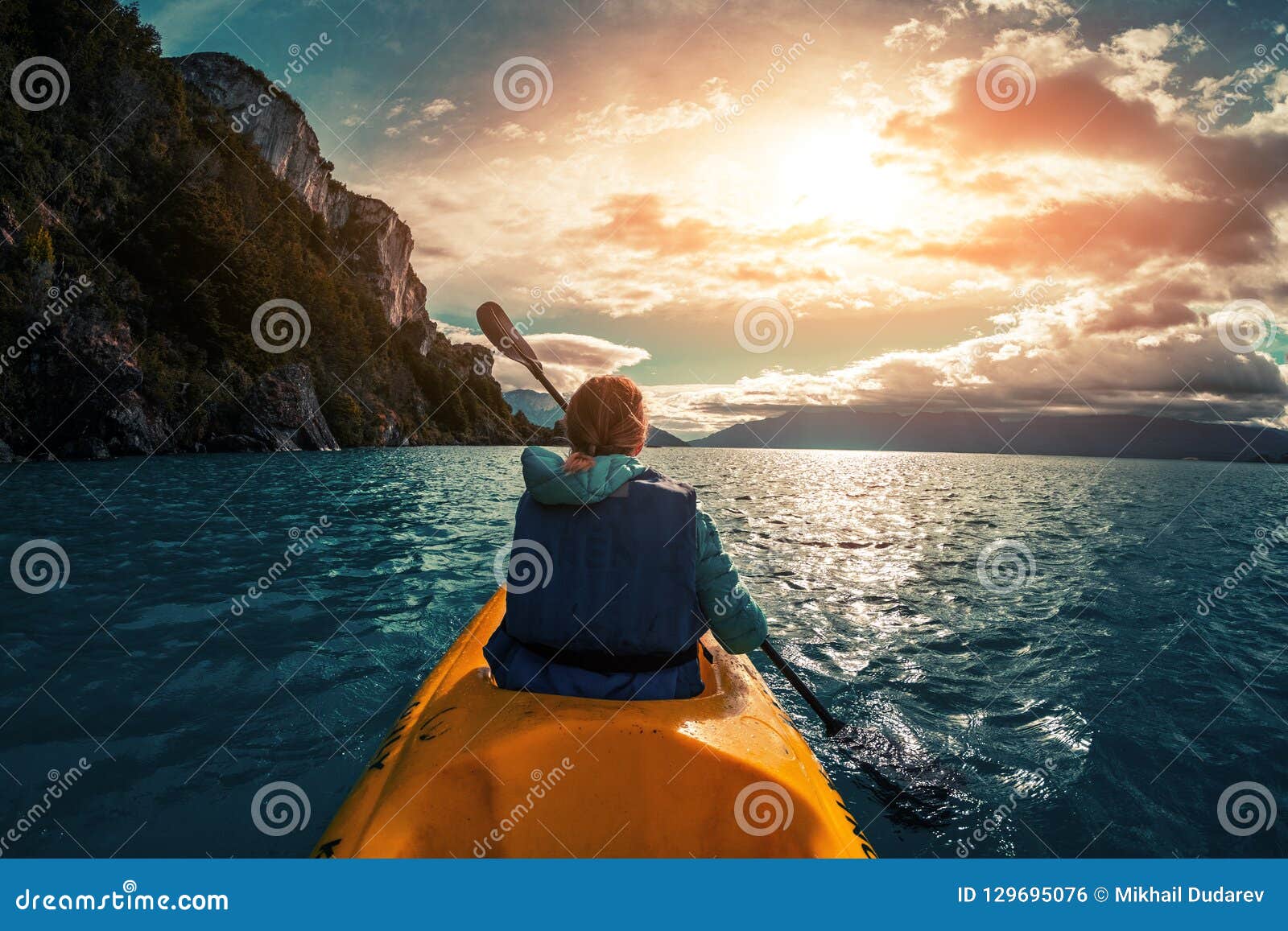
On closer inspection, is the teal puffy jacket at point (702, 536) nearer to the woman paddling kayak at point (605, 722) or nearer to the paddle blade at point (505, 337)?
the woman paddling kayak at point (605, 722)

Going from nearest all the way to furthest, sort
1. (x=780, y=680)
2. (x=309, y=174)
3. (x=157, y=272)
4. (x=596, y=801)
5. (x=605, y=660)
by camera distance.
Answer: (x=596, y=801) → (x=605, y=660) → (x=780, y=680) → (x=157, y=272) → (x=309, y=174)

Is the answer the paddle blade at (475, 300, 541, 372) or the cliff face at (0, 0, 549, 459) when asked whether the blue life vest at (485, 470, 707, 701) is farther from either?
the cliff face at (0, 0, 549, 459)

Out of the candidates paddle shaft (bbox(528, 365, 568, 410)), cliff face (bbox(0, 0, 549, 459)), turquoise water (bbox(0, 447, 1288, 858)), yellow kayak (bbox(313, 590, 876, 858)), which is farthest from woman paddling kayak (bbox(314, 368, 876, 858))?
cliff face (bbox(0, 0, 549, 459))

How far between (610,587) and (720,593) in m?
0.61

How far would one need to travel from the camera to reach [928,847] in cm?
348

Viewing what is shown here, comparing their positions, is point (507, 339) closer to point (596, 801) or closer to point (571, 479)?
point (571, 479)

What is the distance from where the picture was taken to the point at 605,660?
→ 7.89 ft

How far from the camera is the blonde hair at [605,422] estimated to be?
8.67 feet

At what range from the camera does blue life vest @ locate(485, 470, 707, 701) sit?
233cm

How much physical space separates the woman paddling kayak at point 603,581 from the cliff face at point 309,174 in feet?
200

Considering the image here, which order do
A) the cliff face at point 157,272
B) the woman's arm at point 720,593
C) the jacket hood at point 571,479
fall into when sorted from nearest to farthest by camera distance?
the jacket hood at point 571,479
the woman's arm at point 720,593
the cliff face at point 157,272

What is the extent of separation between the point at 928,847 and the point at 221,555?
9.81 m

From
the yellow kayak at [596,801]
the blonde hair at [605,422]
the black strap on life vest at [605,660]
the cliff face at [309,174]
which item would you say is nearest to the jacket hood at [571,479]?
the blonde hair at [605,422]

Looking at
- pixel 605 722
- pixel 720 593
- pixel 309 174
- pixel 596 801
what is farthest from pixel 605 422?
pixel 309 174
